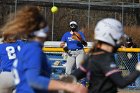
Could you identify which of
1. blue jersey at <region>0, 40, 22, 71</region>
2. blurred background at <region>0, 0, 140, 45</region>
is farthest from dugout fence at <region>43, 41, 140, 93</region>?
blurred background at <region>0, 0, 140, 45</region>

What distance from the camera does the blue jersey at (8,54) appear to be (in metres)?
8.56

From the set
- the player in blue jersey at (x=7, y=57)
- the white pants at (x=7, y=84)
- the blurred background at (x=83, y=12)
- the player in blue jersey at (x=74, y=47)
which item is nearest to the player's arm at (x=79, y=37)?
the player in blue jersey at (x=74, y=47)

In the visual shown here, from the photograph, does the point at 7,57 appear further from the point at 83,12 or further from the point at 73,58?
the point at 83,12

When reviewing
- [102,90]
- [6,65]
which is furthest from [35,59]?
[6,65]

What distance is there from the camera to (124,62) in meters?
15.8

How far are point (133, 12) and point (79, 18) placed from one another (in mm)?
3434

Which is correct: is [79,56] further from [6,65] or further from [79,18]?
[79,18]

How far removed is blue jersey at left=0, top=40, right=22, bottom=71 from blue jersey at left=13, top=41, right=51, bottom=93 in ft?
12.3

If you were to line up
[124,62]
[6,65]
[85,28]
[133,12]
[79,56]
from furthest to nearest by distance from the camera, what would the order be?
[133,12] < [85,28] < [124,62] < [79,56] < [6,65]

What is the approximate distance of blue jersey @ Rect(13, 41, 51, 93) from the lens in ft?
14.4

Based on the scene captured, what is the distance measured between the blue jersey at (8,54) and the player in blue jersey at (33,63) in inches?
148

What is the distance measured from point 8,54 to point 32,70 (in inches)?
169

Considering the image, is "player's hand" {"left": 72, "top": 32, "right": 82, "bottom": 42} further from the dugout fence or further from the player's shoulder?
the player's shoulder

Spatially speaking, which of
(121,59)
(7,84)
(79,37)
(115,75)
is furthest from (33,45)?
(121,59)
